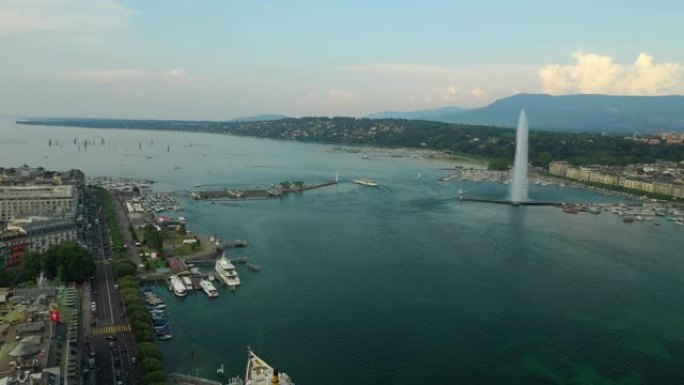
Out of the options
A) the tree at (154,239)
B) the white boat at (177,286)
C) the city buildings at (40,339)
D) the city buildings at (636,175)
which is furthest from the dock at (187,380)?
the city buildings at (636,175)

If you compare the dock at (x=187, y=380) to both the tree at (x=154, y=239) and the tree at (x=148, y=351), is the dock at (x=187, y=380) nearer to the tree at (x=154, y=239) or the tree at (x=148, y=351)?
the tree at (x=148, y=351)

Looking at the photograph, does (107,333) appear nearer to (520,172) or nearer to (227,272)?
(227,272)

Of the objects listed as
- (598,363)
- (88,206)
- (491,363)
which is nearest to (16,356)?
(491,363)

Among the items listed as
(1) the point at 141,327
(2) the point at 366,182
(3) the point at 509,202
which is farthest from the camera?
(2) the point at 366,182

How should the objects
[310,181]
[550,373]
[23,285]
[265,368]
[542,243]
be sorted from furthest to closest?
[310,181], [542,243], [23,285], [550,373], [265,368]

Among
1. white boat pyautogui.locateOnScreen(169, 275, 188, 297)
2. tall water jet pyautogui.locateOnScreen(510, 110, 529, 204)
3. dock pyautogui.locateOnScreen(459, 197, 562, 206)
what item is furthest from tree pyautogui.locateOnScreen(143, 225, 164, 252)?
tall water jet pyautogui.locateOnScreen(510, 110, 529, 204)

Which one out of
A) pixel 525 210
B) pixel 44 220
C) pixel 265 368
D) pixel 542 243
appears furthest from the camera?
pixel 525 210

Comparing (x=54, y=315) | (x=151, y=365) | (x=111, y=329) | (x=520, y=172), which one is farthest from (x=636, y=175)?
A: (x=54, y=315)

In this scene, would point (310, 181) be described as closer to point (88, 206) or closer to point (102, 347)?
point (88, 206)
